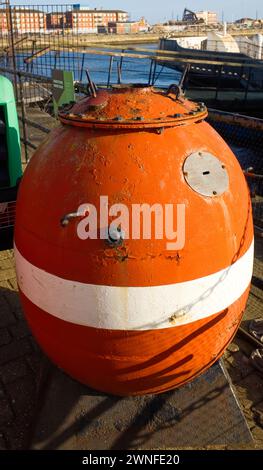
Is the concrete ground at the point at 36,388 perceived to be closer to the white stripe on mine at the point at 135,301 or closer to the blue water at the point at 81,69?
the white stripe on mine at the point at 135,301

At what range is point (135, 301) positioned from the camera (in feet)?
9.06

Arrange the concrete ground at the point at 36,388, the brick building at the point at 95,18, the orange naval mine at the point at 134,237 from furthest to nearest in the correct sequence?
the brick building at the point at 95,18 < the concrete ground at the point at 36,388 < the orange naval mine at the point at 134,237

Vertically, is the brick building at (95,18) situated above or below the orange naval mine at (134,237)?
above

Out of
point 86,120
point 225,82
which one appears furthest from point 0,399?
point 225,82

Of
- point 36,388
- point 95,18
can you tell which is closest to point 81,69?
point 36,388

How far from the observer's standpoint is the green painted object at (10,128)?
6.10m

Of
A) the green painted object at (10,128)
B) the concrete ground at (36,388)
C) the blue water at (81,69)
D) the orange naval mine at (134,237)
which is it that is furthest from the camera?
the blue water at (81,69)

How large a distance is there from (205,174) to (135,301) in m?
0.98

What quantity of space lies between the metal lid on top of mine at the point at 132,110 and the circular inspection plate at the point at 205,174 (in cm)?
28

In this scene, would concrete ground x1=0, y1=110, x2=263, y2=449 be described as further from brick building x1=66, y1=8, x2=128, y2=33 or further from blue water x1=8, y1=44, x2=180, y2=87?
brick building x1=66, y1=8, x2=128, y2=33

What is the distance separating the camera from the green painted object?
20.0 ft

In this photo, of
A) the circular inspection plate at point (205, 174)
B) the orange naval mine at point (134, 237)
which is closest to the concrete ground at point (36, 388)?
the orange naval mine at point (134, 237)

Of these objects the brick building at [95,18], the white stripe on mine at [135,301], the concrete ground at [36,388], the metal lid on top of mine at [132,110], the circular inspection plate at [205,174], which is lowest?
the concrete ground at [36,388]

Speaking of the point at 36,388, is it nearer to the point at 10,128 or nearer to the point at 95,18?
the point at 10,128
